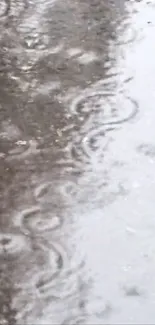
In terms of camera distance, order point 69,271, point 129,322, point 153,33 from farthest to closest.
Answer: point 153,33 → point 69,271 → point 129,322

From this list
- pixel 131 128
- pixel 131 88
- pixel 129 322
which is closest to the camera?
pixel 129 322

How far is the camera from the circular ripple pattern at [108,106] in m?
3.65

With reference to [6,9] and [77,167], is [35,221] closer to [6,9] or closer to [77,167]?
[77,167]

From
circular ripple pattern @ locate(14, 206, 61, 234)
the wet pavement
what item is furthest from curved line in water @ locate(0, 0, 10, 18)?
circular ripple pattern @ locate(14, 206, 61, 234)

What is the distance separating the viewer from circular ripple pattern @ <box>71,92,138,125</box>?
12.0ft

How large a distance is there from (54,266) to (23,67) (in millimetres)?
1666

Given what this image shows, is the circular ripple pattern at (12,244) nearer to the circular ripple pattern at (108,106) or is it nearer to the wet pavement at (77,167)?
the wet pavement at (77,167)

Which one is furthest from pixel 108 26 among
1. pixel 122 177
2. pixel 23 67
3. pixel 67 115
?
pixel 122 177

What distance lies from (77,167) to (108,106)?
0.59 metres

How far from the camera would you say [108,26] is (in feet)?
15.2

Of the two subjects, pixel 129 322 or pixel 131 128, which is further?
pixel 131 128

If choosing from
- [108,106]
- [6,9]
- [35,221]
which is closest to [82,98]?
[108,106]

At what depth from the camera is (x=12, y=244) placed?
2.86m

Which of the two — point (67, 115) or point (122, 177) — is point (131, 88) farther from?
point (122, 177)
